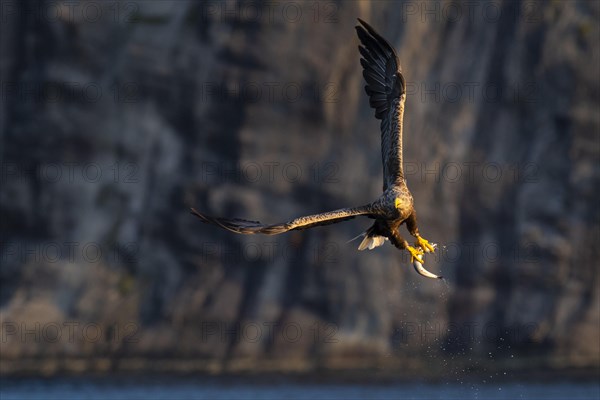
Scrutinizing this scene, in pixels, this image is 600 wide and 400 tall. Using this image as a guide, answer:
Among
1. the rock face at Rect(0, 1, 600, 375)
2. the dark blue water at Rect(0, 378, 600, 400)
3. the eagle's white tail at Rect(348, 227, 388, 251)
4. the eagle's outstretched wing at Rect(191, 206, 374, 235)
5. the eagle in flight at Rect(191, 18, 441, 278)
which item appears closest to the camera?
the eagle's outstretched wing at Rect(191, 206, 374, 235)

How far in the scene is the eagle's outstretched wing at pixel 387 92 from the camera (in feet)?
72.9

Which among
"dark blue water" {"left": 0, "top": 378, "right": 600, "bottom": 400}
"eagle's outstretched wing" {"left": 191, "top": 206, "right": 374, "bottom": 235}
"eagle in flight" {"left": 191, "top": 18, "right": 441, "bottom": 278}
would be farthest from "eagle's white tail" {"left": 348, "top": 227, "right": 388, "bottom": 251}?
"dark blue water" {"left": 0, "top": 378, "right": 600, "bottom": 400}

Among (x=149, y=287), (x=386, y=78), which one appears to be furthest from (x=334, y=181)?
(x=386, y=78)

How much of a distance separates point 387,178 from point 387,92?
4.98 feet

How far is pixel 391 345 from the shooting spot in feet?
153

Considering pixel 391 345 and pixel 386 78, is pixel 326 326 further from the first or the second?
pixel 386 78

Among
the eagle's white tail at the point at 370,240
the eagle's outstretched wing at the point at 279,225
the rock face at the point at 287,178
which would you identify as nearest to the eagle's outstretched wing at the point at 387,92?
the eagle's white tail at the point at 370,240

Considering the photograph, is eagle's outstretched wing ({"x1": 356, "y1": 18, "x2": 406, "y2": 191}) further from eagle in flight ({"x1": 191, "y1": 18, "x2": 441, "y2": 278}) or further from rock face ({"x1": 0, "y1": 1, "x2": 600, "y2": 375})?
rock face ({"x1": 0, "y1": 1, "x2": 600, "y2": 375})

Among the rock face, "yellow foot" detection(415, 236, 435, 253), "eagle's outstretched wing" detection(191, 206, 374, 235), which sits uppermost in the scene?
"eagle's outstretched wing" detection(191, 206, 374, 235)

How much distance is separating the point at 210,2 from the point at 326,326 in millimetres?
10679

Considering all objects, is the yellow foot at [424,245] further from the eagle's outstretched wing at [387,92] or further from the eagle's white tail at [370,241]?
the eagle's outstretched wing at [387,92]

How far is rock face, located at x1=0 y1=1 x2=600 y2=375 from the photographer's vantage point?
4691 centimetres

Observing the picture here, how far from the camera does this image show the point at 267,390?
44.2 m

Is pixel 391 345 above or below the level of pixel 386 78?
below
